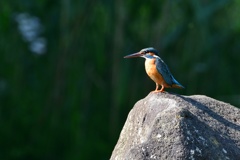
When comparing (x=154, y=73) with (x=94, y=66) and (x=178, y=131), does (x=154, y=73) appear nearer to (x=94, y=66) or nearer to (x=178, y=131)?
(x=178, y=131)

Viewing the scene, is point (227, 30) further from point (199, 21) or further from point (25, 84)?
point (25, 84)

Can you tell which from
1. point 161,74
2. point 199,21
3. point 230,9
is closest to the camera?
point 161,74

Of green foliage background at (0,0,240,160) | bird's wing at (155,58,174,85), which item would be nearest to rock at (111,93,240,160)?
bird's wing at (155,58,174,85)

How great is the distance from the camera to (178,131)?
5289 mm

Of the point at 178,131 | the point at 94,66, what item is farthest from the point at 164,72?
the point at 94,66

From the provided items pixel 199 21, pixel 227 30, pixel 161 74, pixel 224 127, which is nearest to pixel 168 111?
pixel 224 127

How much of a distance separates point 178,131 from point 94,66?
9.17 m

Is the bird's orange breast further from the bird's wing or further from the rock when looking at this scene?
the rock

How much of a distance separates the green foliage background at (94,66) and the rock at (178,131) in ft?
25.8

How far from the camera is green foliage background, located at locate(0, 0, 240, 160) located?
14.0 meters

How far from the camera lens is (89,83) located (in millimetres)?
14422

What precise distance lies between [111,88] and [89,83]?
0.38 m

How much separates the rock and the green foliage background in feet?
25.8

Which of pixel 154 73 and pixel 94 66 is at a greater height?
pixel 94 66
